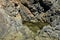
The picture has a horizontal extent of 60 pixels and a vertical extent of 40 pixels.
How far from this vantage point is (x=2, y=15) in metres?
17.0

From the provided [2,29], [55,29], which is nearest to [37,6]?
[55,29]

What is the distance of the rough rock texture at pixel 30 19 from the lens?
15742mm

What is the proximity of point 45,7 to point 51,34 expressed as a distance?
47.9 feet

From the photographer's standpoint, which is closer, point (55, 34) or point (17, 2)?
point (55, 34)

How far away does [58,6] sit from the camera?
93.2 feet

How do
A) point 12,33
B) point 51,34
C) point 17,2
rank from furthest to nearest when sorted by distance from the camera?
point 17,2 → point 51,34 → point 12,33

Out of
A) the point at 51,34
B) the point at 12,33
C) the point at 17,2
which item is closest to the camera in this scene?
the point at 12,33

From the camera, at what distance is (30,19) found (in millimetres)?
27781

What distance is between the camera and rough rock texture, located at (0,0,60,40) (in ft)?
51.6

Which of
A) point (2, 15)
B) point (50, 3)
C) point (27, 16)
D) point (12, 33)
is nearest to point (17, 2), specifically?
point (27, 16)

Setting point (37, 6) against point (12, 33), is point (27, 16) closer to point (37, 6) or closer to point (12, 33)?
point (37, 6)

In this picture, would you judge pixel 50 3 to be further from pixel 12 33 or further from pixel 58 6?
pixel 12 33

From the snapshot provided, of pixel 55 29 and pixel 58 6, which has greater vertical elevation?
pixel 55 29

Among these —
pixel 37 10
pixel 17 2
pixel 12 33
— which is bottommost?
pixel 37 10
